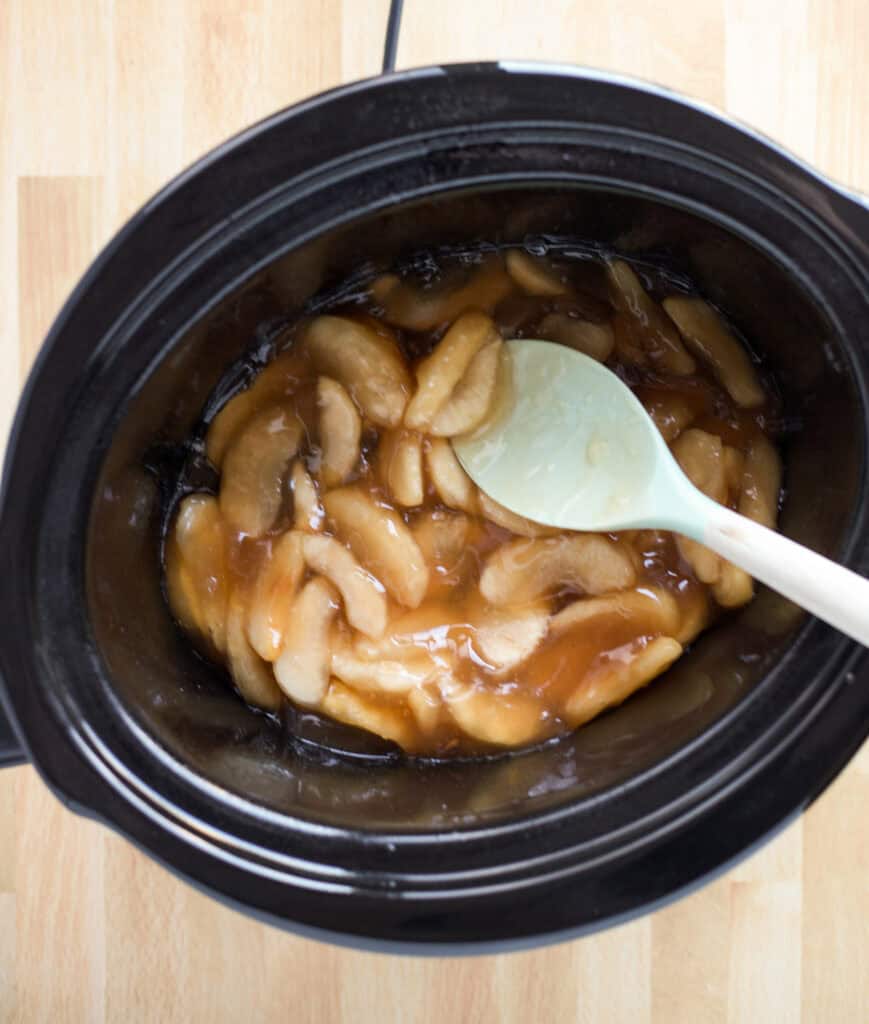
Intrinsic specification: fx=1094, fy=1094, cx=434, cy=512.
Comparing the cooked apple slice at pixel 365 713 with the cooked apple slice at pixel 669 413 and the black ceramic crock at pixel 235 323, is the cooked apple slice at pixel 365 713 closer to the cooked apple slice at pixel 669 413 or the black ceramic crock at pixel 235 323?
the black ceramic crock at pixel 235 323

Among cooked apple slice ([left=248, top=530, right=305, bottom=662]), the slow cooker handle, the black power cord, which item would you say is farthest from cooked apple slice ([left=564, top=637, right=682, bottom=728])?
the black power cord

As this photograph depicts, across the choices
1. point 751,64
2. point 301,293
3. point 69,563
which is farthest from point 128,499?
point 751,64

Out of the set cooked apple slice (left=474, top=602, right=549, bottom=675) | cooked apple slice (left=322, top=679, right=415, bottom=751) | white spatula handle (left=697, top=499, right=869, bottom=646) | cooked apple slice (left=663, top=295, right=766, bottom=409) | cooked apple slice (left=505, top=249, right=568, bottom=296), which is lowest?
cooked apple slice (left=322, top=679, right=415, bottom=751)

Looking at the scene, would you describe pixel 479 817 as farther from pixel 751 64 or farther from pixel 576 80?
pixel 751 64

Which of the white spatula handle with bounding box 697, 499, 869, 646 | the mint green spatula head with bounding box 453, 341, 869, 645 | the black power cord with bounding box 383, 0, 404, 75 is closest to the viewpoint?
the white spatula handle with bounding box 697, 499, 869, 646

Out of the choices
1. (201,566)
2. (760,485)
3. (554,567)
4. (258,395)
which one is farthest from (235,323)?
(760,485)

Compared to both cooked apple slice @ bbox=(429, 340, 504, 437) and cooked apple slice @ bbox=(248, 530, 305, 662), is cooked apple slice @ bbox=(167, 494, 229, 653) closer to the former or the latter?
cooked apple slice @ bbox=(248, 530, 305, 662)
